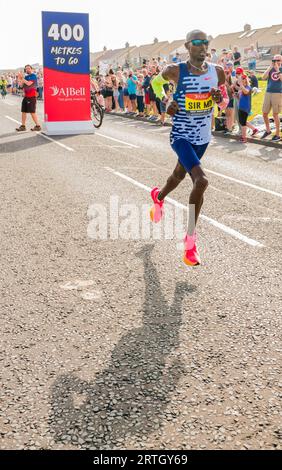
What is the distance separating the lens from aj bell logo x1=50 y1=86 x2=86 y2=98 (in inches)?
665

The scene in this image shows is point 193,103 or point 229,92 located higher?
point 229,92

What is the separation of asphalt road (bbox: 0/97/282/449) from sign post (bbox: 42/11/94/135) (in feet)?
32.2

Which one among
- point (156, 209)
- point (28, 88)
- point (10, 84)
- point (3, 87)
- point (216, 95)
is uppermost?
point (10, 84)

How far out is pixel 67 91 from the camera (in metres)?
17.1

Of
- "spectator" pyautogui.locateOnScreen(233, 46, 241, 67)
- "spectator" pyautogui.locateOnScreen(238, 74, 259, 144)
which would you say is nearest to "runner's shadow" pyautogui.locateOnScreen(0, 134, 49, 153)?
"spectator" pyautogui.locateOnScreen(238, 74, 259, 144)

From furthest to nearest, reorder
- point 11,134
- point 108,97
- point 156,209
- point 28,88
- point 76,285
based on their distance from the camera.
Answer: point 108,97 → point 28,88 → point 11,134 → point 156,209 → point 76,285

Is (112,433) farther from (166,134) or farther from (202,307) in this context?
(166,134)

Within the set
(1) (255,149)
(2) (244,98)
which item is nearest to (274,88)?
(2) (244,98)

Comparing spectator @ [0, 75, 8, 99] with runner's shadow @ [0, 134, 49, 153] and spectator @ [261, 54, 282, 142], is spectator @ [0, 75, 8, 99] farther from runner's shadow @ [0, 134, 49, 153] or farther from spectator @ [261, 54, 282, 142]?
spectator @ [261, 54, 282, 142]

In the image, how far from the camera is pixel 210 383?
290 centimetres

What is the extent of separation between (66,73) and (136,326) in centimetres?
1488

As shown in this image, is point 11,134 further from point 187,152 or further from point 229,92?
point 187,152
